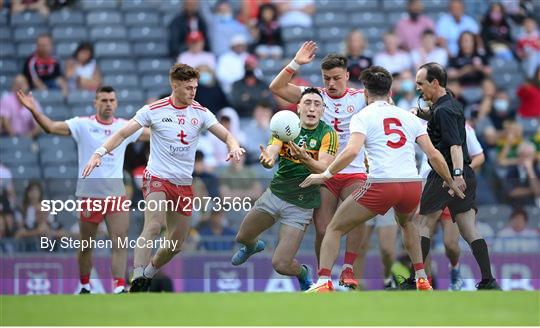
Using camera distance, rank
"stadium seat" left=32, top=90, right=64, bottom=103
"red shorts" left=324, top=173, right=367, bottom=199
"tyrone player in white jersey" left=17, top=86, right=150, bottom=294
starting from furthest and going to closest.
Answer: "stadium seat" left=32, top=90, right=64, bottom=103
"tyrone player in white jersey" left=17, top=86, right=150, bottom=294
"red shorts" left=324, top=173, right=367, bottom=199

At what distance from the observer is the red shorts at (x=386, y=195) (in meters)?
12.8

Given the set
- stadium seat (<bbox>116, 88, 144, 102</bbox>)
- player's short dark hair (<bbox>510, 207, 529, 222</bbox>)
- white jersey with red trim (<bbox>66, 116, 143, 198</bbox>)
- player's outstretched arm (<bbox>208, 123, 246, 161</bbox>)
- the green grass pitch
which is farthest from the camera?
stadium seat (<bbox>116, 88, 144, 102</bbox>)

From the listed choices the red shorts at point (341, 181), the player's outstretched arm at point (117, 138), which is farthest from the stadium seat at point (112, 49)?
the red shorts at point (341, 181)

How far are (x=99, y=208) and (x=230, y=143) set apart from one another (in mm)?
2183

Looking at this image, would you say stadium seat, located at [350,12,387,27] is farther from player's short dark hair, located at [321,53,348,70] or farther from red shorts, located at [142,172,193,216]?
red shorts, located at [142,172,193,216]

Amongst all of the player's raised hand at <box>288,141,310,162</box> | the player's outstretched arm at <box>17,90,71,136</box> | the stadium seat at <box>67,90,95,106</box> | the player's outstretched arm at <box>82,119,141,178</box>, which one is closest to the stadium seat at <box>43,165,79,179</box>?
the stadium seat at <box>67,90,95,106</box>

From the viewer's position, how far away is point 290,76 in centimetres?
1390

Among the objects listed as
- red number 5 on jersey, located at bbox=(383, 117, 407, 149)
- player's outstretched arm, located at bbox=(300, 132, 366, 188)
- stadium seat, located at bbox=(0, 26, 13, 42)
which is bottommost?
player's outstretched arm, located at bbox=(300, 132, 366, 188)

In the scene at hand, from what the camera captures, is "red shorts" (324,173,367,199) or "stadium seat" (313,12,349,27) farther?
"stadium seat" (313,12,349,27)

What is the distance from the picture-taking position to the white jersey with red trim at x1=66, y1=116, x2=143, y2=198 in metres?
15.1

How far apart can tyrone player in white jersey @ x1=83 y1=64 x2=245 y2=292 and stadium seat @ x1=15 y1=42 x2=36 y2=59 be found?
8.96 metres

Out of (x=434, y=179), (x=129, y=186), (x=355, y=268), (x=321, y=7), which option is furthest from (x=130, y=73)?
(x=434, y=179)

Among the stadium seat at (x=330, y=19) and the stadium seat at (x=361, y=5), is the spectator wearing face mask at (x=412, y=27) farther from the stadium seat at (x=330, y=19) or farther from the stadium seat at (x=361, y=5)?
the stadium seat at (x=330, y=19)

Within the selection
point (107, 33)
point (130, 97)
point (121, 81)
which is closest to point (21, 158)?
point (130, 97)
